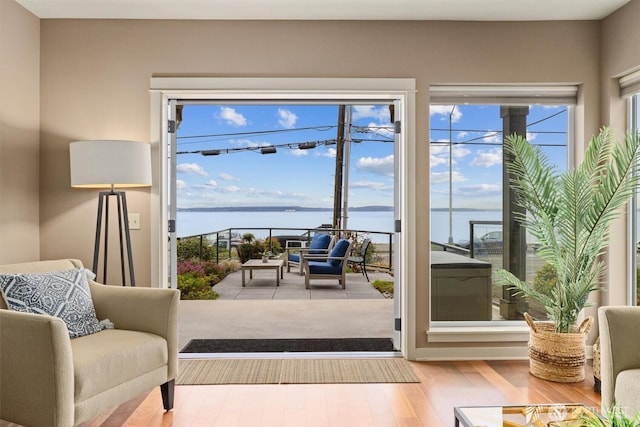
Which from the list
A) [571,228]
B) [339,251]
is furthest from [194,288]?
[571,228]

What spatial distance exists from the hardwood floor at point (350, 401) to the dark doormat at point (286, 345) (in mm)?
880

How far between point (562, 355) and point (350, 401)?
4.75ft

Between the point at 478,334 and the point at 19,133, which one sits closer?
the point at 19,133

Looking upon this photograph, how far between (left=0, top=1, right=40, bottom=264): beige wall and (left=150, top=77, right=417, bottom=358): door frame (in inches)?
32.7

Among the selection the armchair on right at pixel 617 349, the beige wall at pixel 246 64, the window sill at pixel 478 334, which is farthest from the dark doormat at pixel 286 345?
the armchair on right at pixel 617 349

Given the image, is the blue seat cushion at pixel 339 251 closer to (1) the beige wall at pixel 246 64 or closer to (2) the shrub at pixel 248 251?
(2) the shrub at pixel 248 251

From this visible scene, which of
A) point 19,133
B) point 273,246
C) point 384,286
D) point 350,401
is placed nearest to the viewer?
point 350,401

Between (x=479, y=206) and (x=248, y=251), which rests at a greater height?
(x=479, y=206)

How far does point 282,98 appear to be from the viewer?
3.47 metres

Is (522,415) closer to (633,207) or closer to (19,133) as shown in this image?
(633,207)

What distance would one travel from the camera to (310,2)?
306 centimetres

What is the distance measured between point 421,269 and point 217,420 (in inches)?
70.3

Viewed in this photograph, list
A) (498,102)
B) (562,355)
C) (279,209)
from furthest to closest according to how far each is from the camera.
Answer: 1. (279,209)
2. (498,102)
3. (562,355)

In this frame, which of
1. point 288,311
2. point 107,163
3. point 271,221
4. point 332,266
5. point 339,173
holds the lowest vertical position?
point 288,311
